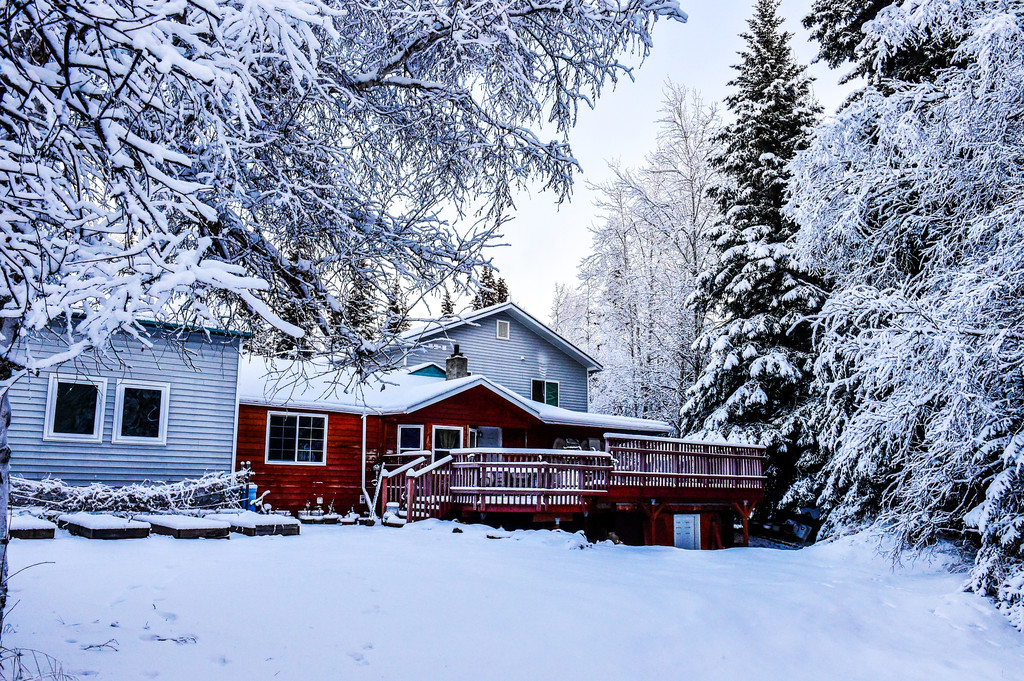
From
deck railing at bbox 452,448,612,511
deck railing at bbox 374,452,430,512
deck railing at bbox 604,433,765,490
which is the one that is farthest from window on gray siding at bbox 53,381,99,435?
deck railing at bbox 604,433,765,490

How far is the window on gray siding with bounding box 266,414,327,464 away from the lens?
666 inches

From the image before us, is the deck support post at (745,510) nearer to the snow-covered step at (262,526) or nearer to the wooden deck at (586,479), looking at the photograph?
the wooden deck at (586,479)

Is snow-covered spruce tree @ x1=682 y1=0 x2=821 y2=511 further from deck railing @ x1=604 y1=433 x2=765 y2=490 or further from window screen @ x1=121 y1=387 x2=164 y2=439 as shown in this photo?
window screen @ x1=121 y1=387 x2=164 y2=439

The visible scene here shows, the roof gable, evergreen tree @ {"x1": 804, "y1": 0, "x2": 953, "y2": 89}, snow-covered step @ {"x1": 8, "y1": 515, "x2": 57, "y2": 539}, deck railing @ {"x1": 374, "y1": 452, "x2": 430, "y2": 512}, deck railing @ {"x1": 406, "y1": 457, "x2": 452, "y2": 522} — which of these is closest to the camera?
snow-covered step @ {"x1": 8, "y1": 515, "x2": 57, "y2": 539}

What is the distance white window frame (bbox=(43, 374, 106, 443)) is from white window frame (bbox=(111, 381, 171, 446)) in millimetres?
250

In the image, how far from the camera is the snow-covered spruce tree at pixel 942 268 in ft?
30.4

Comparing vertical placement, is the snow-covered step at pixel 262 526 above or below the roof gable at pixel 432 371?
below

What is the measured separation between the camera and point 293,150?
5164 mm

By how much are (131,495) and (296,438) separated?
4.72 m

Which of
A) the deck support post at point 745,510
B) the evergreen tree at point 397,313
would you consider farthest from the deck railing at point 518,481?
the evergreen tree at point 397,313

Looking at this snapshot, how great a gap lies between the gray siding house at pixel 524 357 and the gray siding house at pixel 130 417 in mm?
10429

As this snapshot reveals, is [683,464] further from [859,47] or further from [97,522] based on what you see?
[97,522]

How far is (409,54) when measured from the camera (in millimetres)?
5512

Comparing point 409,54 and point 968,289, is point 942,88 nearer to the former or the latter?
point 968,289
